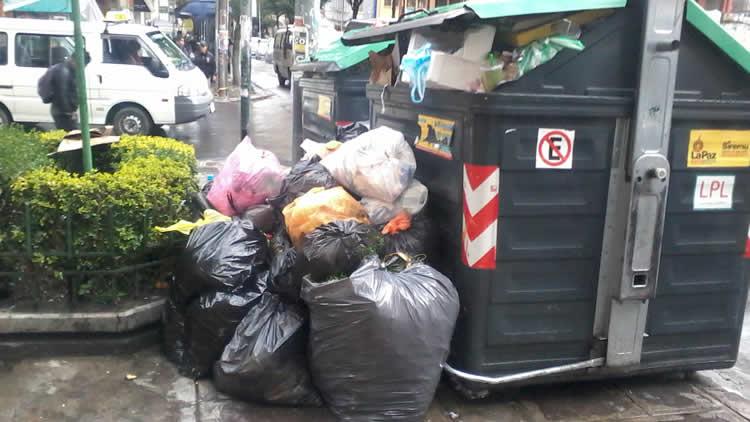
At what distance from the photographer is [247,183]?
4145 millimetres

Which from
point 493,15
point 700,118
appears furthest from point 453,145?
point 700,118

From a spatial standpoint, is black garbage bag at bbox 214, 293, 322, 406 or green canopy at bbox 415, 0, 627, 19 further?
black garbage bag at bbox 214, 293, 322, 406

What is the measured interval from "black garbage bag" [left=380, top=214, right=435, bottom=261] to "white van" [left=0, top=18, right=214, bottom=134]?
899 cm

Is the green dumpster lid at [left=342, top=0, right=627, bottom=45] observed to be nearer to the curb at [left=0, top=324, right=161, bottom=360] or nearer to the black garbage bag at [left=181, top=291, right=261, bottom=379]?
the black garbage bag at [left=181, top=291, right=261, bottom=379]

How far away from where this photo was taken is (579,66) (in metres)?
2.88

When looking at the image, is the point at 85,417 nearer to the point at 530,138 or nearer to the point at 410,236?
the point at 410,236

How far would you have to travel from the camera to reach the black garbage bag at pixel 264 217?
12.9ft

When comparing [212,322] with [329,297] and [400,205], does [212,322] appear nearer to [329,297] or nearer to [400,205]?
[329,297]

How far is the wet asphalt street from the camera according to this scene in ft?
35.6

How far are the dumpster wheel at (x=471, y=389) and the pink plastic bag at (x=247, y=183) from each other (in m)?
1.73

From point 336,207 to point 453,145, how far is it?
2.31 ft

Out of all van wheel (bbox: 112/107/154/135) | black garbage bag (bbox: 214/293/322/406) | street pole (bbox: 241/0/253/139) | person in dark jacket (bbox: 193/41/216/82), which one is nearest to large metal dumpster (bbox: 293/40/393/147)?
black garbage bag (bbox: 214/293/322/406)

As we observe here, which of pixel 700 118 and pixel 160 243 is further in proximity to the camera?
pixel 160 243

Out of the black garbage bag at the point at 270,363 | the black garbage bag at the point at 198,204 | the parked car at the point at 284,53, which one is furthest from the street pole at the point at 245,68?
the parked car at the point at 284,53
